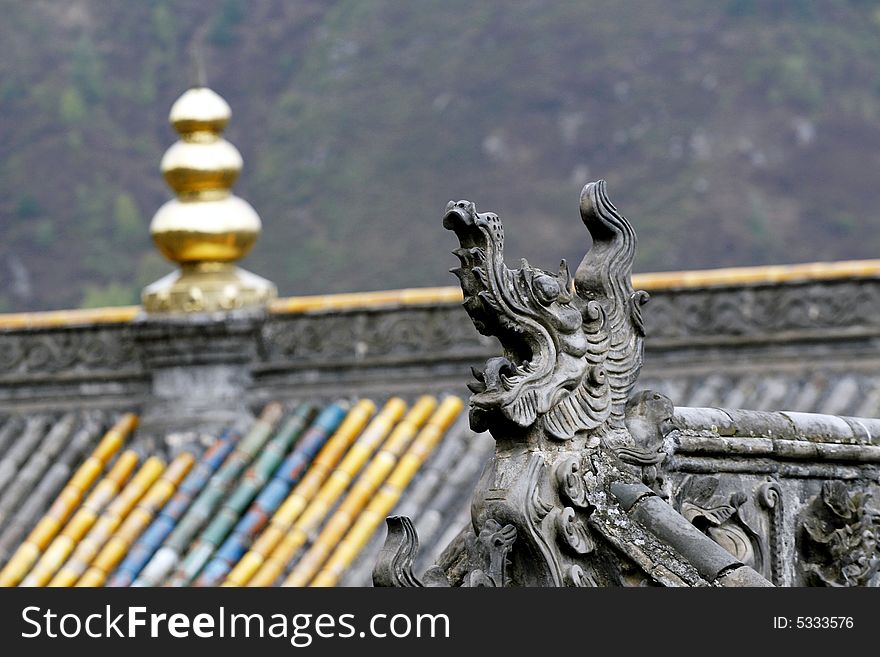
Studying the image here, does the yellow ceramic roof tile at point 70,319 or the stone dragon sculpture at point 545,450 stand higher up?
the yellow ceramic roof tile at point 70,319

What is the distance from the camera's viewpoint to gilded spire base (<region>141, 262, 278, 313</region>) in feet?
51.3

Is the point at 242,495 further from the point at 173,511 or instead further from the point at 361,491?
the point at 361,491

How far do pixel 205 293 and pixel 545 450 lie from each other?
9267 mm

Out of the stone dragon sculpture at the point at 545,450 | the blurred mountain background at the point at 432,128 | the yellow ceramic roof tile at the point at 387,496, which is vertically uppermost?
the blurred mountain background at the point at 432,128

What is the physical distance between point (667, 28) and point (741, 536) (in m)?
67.0

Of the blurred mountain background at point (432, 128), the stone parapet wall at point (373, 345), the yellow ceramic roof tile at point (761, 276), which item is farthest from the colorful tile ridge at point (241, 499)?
the blurred mountain background at point (432, 128)

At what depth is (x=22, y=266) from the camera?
222 feet

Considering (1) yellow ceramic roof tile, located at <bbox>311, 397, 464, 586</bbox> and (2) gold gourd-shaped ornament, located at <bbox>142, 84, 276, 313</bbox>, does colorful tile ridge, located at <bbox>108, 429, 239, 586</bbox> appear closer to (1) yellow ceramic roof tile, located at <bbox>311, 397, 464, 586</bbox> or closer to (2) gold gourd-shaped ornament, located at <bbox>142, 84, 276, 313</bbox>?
(2) gold gourd-shaped ornament, located at <bbox>142, 84, 276, 313</bbox>

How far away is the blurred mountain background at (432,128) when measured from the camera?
65688 mm

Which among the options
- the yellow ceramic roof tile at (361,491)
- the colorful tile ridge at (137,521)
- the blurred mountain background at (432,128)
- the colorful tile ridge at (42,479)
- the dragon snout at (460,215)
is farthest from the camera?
the blurred mountain background at (432,128)

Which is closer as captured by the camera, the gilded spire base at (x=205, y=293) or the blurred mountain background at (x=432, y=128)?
the gilded spire base at (x=205, y=293)

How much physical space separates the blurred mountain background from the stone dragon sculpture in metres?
56.1

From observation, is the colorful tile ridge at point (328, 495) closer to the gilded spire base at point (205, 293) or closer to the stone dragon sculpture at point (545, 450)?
the gilded spire base at point (205, 293)

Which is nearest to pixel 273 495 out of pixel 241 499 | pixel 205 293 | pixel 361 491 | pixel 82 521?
pixel 241 499
